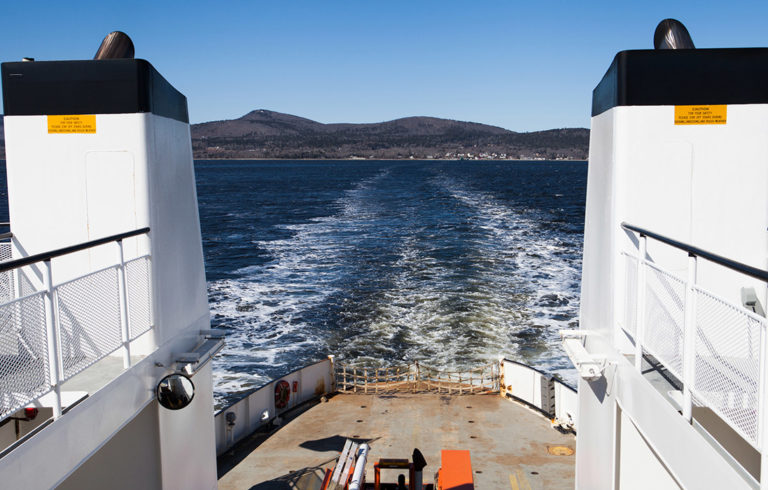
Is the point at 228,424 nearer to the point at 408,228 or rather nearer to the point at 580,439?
the point at 580,439

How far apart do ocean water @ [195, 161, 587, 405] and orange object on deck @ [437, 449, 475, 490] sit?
1074 centimetres

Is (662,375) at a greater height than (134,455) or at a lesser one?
greater

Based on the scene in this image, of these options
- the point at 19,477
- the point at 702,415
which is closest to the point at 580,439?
the point at 702,415

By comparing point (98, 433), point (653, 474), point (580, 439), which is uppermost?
point (98, 433)

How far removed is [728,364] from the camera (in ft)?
14.7

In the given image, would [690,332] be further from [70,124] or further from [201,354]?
[70,124]

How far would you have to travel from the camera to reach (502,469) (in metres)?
11.2

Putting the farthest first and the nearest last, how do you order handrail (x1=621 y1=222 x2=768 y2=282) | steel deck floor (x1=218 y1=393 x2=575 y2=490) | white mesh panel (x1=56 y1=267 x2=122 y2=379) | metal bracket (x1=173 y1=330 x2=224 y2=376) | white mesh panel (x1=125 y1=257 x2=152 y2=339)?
steel deck floor (x1=218 y1=393 x2=575 y2=490), metal bracket (x1=173 y1=330 x2=224 y2=376), white mesh panel (x1=125 y1=257 x2=152 y2=339), white mesh panel (x1=56 y1=267 x2=122 y2=379), handrail (x1=621 y1=222 x2=768 y2=282)

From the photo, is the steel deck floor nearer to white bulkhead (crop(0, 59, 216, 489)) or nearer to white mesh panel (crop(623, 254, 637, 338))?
white bulkhead (crop(0, 59, 216, 489))

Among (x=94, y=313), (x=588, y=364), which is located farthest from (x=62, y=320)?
(x=588, y=364)

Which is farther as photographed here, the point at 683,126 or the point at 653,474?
the point at 683,126

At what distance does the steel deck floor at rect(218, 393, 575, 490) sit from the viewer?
1102 centimetres

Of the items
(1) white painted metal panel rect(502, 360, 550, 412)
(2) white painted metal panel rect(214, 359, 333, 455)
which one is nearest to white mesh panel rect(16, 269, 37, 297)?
(2) white painted metal panel rect(214, 359, 333, 455)

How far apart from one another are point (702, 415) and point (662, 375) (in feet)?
1.76
